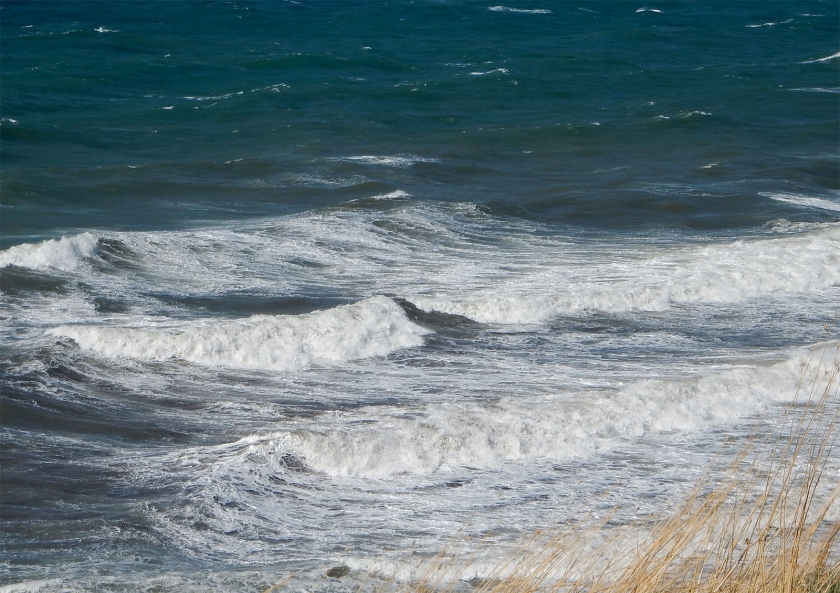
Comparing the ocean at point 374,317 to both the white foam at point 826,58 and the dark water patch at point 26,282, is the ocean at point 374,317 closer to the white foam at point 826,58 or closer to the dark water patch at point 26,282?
the dark water patch at point 26,282

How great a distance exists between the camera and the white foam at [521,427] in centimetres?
829

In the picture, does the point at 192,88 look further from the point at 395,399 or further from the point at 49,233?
the point at 395,399

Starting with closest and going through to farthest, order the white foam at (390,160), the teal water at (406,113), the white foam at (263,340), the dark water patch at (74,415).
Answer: the dark water patch at (74,415)
the white foam at (263,340)
the teal water at (406,113)
the white foam at (390,160)

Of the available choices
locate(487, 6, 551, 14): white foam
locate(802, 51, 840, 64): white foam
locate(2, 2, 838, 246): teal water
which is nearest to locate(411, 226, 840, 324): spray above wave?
locate(2, 2, 838, 246): teal water

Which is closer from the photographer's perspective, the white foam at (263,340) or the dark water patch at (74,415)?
the dark water patch at (74,415)

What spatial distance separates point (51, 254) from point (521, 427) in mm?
8217

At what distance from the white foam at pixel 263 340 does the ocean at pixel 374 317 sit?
0.11 ft

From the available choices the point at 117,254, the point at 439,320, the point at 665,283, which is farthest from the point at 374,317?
the point at 117,254

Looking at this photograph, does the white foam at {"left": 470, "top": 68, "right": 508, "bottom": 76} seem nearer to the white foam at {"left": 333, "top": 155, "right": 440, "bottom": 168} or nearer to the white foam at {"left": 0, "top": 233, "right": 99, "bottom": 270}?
the white foam at {"left": 333, "top": 155, "right": 440, "bottom": 168}

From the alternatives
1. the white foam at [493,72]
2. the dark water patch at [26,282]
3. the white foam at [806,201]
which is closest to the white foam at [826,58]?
the white foam at [493,72]

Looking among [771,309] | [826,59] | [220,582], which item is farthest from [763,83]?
[220,582]

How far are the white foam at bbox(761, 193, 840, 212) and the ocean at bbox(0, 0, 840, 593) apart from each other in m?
0.09

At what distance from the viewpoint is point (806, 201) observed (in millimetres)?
19672

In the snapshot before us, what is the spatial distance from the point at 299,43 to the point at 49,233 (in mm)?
29358
